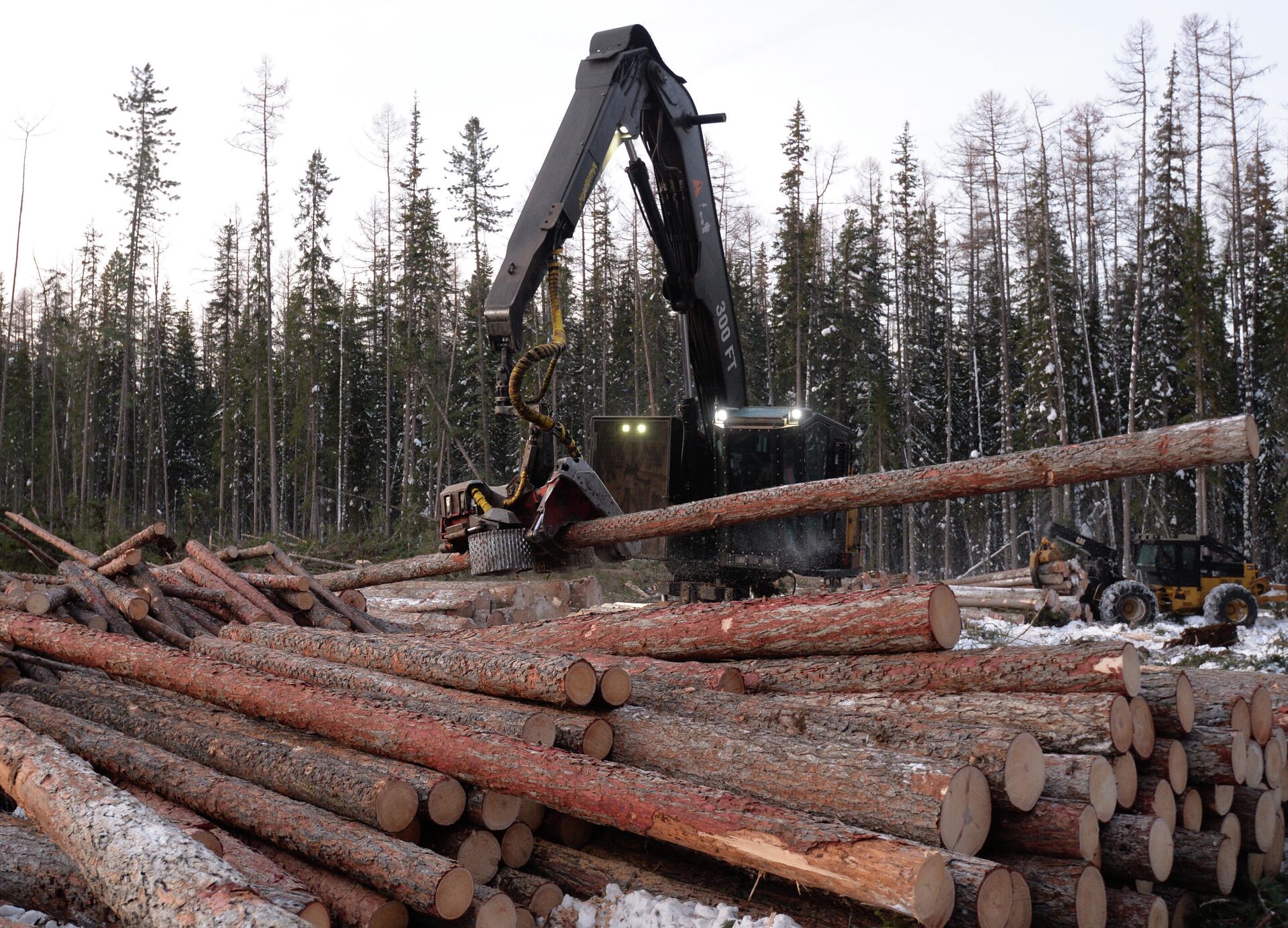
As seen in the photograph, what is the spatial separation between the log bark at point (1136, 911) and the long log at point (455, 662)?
7.45 feet

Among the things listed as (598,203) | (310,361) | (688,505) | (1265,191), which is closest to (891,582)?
(688,505)

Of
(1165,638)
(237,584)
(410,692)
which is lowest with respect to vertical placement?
(1165,638)

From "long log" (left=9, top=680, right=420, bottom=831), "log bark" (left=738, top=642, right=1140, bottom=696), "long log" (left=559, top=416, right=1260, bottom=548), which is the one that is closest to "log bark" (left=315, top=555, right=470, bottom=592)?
"long log" (left=559, top=416, right=1260, bottom=548)

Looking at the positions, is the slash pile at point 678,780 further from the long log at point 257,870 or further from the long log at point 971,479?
the long log at point 971,479

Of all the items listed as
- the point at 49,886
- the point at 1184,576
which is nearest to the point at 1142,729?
the point at 49,886

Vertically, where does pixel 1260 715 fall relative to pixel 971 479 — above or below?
below

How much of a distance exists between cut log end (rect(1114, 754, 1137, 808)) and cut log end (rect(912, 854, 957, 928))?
126 cm

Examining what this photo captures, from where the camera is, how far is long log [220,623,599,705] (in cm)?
423

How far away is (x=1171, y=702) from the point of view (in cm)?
412

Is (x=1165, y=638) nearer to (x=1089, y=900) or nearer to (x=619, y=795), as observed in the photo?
(x=1089, y=900)

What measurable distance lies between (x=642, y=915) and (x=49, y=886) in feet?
8.09

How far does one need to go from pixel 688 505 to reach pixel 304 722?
285cm

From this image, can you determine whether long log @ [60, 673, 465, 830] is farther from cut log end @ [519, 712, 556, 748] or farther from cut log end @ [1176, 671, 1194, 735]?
cut log end @ [1176, 671, 1194, 735]

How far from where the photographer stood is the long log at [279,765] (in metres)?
3.74
